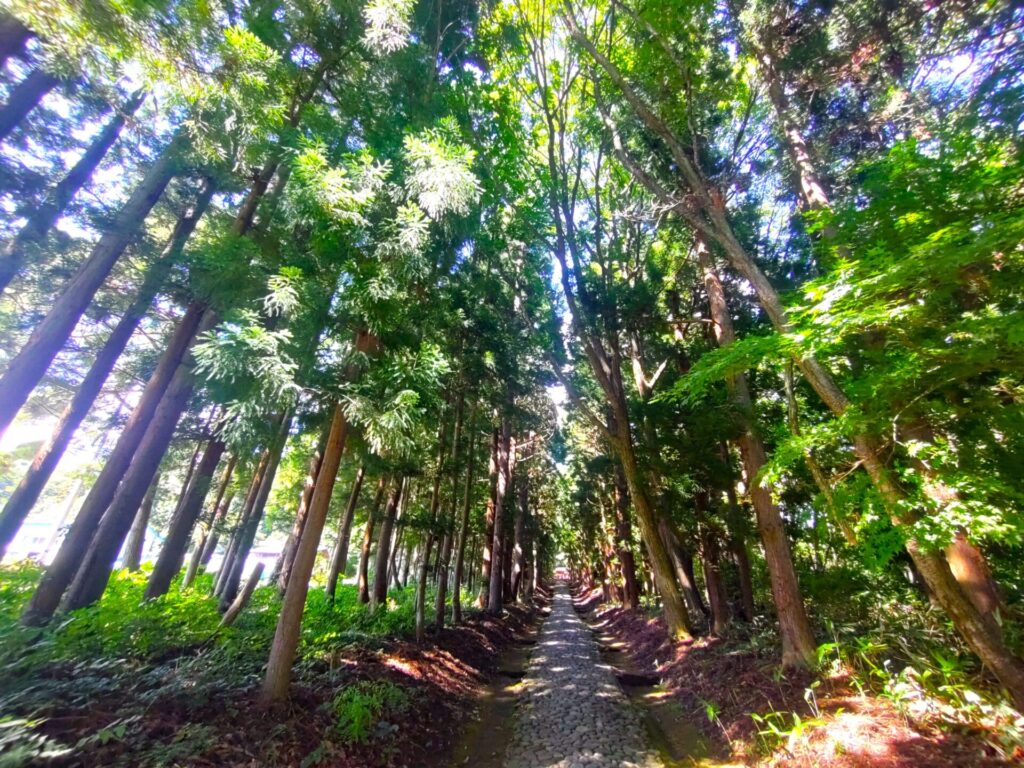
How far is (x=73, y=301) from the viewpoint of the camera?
6828 millimetres

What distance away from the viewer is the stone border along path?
491 centimetres

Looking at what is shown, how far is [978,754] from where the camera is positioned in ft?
10.4

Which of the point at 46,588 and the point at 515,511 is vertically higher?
the point at 515,511

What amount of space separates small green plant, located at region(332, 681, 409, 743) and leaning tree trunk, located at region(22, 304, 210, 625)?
170 inches

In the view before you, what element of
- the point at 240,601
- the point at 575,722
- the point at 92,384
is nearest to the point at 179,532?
the point at 240,601

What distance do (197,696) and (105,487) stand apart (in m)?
4.42

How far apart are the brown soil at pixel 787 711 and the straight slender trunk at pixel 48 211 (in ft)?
40.6

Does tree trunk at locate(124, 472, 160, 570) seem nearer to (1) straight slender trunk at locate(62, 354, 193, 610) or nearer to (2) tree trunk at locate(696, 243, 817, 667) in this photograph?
(1) straight slender trunk at locate(62, 354, 193, 610)

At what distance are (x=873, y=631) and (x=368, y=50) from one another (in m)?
11.9

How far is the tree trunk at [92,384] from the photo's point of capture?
758 cm

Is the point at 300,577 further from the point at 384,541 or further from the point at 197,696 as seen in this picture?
the point at 384,541

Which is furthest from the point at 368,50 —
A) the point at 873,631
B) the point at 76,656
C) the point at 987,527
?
the point at 873,631

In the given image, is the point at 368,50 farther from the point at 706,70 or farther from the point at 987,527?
the point at 987,527

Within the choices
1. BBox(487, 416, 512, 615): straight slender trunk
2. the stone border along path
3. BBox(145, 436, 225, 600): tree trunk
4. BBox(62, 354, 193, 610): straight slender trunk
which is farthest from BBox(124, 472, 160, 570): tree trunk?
the stone border along path
